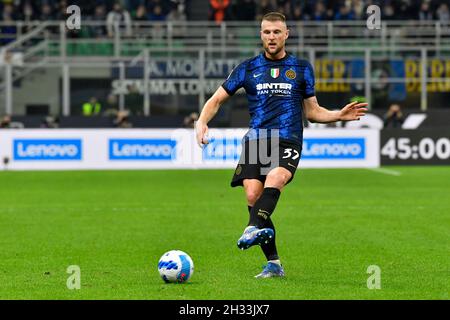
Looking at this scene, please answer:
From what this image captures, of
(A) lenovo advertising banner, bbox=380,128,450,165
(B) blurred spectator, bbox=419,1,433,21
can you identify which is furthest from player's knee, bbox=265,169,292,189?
(B) blurred spectator, bbox=419,1,433,21

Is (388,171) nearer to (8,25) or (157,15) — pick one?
(157,15)

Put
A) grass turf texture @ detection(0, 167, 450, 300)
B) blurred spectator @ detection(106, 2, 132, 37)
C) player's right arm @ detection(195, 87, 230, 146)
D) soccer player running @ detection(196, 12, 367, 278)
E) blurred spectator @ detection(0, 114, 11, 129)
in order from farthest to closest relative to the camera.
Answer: blurred spectator @ detection(106, 2, 132, 37)
blurred spectator @ detection(0, 114, 11, 129)
soccer player running @ detection(196, 12, 367, 278)
player's right arm @ detection(195, 87, 230, 146)
grass turf texture @ detection(0, 167, 450, 300)

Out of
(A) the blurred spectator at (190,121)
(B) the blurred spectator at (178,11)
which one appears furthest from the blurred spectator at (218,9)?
(A) the blurred spectator at (190,121)

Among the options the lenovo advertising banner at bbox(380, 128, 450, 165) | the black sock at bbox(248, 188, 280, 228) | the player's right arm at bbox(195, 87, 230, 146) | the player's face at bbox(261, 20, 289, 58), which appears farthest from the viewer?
the lenovo advertising banner at bbox(380, 128, 450, 165)

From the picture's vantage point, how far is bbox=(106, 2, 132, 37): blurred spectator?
1480 inches

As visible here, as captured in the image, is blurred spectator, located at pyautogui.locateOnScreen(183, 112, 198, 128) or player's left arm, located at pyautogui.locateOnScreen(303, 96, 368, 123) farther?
blurred spectator, located at pyautogui.locateOnScreen(183, 112, 198, 128)

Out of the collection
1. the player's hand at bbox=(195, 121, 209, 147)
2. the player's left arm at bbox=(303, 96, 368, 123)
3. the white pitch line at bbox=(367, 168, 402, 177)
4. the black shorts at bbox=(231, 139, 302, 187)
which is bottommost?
the white pitch line at bbox=(367, 168, 402, 177)

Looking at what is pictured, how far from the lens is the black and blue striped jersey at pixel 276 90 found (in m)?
10.6

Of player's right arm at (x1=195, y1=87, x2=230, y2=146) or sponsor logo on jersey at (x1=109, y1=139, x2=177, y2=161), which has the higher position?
player's right arm at (x1=195, y1=87, x2=230, y2=146)

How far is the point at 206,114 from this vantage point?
10633mm

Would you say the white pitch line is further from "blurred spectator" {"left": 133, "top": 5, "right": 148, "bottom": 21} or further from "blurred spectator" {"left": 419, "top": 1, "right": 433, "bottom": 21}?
"blurred spectator" {"left": 133, "top": 5, "right": 148, "bottom": 21}

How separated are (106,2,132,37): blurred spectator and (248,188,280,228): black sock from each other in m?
27.4
